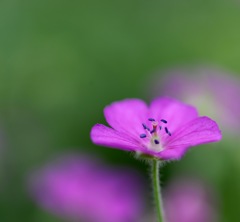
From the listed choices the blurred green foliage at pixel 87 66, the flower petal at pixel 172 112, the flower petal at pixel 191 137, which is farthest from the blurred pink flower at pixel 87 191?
the flower petal at pixel 191 137

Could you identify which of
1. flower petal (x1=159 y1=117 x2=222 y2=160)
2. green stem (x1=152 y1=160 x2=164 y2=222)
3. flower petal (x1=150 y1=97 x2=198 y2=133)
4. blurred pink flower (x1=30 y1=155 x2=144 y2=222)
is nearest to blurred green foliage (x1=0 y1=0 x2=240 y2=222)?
blurred pink flower (x1=30 y1=155 x2=144 y2=222)

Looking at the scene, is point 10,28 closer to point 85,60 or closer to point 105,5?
point 85,60

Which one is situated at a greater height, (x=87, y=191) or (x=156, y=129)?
(x=87, y=191)

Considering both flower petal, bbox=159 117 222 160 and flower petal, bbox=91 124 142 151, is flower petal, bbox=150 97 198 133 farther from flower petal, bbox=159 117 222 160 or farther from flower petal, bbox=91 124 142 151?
flower petal, bbox=91 124 142 151

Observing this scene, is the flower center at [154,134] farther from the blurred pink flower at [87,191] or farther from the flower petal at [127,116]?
the blurred pink flower at [87,191]

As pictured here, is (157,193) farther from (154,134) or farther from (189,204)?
(189,204)

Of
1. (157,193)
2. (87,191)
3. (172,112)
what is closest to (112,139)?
(157,193)

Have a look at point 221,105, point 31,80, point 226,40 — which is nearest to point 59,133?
point 31,80
